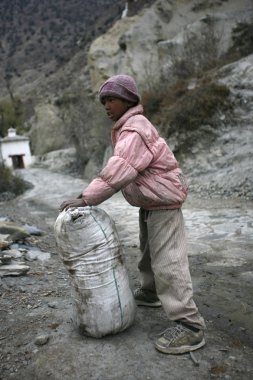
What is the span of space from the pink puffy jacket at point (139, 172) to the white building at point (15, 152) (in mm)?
30877

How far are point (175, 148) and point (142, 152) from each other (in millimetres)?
9485

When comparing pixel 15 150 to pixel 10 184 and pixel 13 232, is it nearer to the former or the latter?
pixel 10 184

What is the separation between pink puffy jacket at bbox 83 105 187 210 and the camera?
8.22 feet

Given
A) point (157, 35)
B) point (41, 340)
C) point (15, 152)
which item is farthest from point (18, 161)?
point (41, 340)

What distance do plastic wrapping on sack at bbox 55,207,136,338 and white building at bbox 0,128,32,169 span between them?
3078cm

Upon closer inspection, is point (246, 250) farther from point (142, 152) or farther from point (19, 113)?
point (19, 113)

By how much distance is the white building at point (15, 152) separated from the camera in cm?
3275

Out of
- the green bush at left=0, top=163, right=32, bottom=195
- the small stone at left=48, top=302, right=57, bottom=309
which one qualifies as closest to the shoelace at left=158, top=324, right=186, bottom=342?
the small stone at left=48, top=302, right=57, bottom=309

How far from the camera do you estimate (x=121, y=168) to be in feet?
8.15

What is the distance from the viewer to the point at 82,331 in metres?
2.88

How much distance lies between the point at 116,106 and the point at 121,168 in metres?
0.51

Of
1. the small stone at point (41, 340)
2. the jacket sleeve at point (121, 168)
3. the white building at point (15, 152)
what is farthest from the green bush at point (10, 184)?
the white building at point (15, 152)

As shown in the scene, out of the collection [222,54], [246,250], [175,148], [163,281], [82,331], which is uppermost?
[222,54]

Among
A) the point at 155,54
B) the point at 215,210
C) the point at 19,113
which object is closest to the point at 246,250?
the point at 215,210
